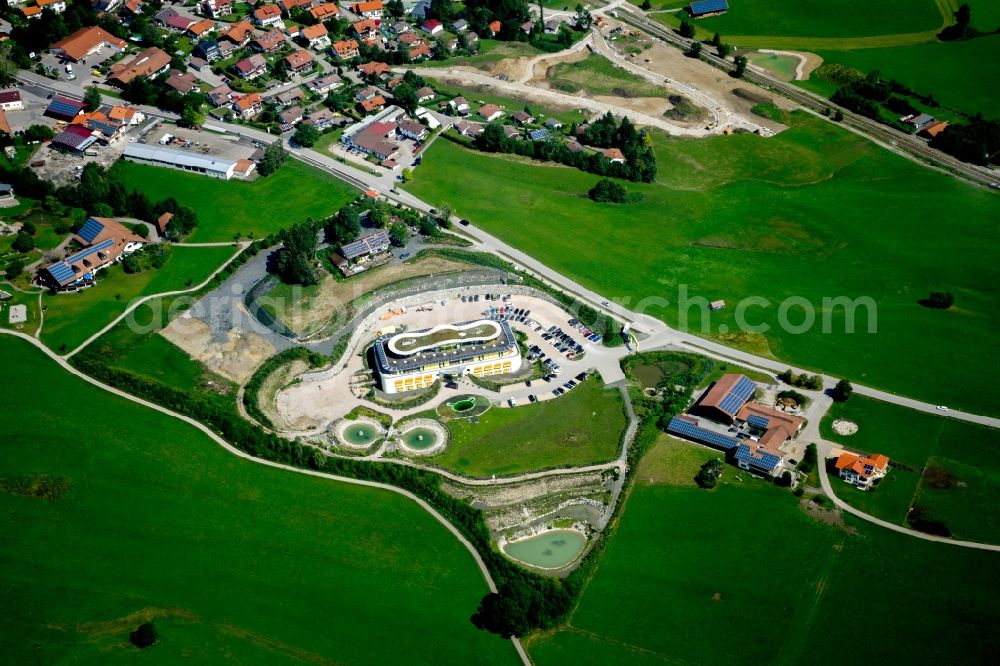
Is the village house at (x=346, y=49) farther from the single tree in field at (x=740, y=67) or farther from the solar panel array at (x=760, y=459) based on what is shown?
the solar panel array at (x=760, y=459)

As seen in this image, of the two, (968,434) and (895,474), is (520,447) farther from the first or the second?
(968,434)

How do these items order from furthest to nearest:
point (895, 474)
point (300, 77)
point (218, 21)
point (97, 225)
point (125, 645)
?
point (218, 21) < point (300, 77) < point (97, 225) < point (895, 474) < point (125, 645)

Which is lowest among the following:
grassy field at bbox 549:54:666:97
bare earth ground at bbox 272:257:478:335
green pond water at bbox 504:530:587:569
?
green pond water at bbox 504:530:587:569

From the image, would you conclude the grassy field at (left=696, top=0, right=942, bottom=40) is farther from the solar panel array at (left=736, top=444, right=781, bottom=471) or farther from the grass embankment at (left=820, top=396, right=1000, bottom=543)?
the solar panel array at (left=736, top=444, right=781, bottom=471)

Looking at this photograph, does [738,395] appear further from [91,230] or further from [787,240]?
[91,230]

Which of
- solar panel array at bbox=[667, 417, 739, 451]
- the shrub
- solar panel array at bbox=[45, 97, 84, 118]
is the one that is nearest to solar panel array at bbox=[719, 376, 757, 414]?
solar panel array at bbox=[667, 417, 739, 451]

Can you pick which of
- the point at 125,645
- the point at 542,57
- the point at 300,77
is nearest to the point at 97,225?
the point at 300,77
